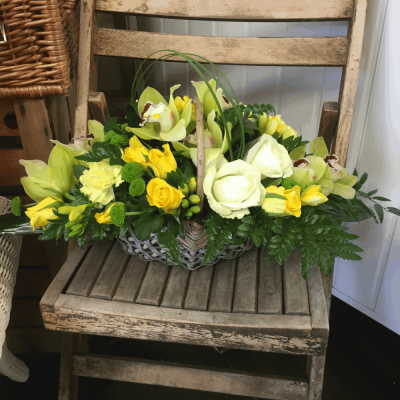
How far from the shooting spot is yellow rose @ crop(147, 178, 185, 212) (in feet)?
1.65

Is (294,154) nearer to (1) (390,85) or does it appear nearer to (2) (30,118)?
(1) (390,85)

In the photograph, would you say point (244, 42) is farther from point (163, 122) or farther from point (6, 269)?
point (6, 269)

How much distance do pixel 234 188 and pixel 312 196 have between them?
12 centimetres

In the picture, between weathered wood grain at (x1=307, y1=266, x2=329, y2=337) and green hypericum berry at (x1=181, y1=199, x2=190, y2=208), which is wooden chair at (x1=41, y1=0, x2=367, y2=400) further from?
green hypericum berry at (x1=181, y1=199, x2=190, y2=208)

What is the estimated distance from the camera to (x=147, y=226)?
1.74 ft

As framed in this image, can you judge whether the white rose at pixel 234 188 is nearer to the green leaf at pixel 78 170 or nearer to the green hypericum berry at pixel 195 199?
the green hypericum berry at pixel 195 199

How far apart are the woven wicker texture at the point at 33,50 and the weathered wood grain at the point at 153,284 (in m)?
0.37

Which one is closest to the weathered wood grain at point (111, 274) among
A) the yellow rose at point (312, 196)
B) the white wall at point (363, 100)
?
the yellow rose at point (312, 196)

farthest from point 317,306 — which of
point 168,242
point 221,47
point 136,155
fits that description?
point 221,47

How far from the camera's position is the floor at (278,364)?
1013 mm

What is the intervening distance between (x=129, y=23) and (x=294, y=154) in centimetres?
66

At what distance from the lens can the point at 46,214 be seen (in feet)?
1.88

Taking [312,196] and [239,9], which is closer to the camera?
[312,196]

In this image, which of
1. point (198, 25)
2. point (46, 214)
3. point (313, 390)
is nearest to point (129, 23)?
point (198, 25)
